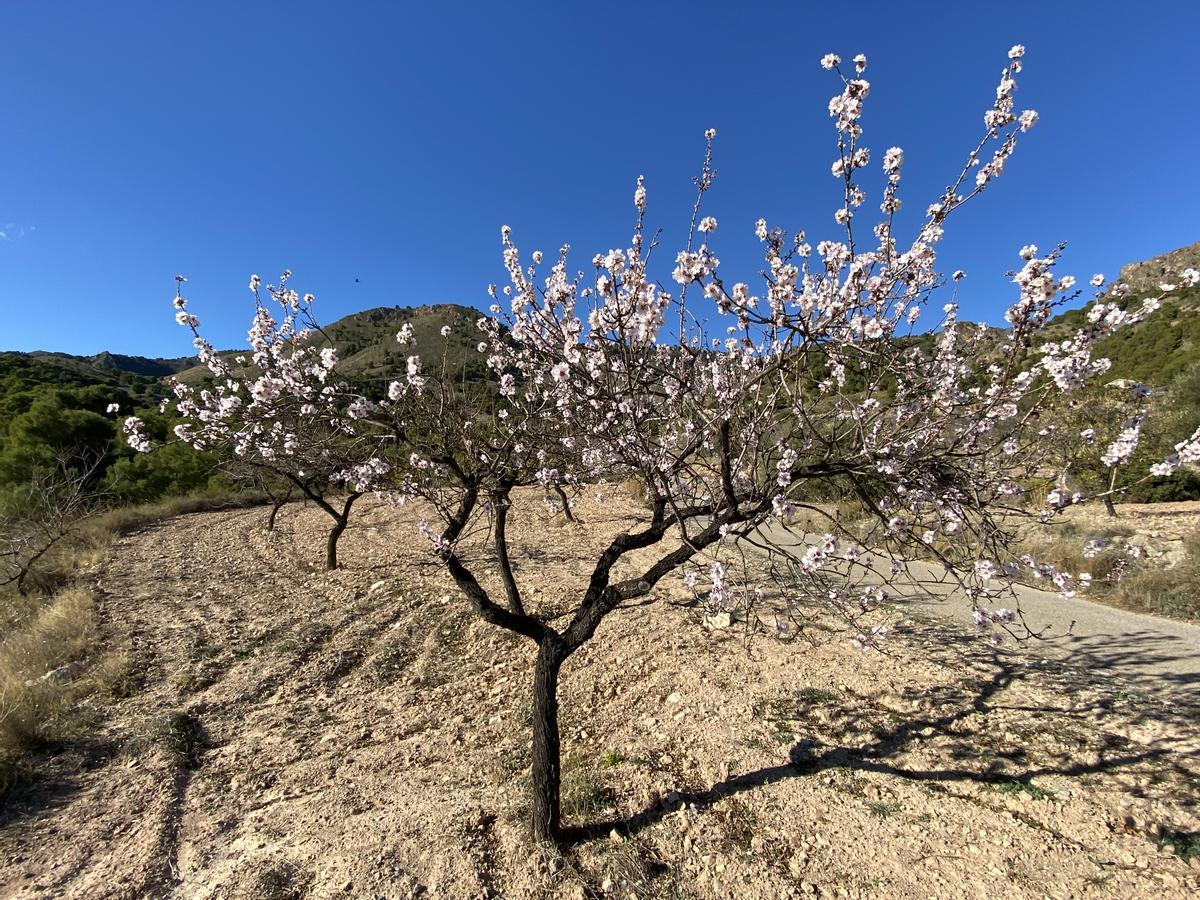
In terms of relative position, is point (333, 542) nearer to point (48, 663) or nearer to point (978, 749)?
point (48, 663)

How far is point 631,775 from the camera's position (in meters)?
4.38

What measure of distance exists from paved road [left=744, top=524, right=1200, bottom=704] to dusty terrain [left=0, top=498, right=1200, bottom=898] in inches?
12.7

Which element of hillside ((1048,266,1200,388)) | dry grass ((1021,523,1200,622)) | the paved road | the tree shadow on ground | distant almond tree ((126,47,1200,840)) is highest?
hillside ((1048,266,1200,388))

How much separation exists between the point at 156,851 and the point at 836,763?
17.5 feet

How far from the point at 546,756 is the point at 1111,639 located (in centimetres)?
761

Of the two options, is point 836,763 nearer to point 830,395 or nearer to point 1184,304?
point 830,395

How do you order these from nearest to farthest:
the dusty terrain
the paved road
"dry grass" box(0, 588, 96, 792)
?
1. the dusty terrain
2. "dry grass" box(0, 588, 96, 792)
3. the paved road

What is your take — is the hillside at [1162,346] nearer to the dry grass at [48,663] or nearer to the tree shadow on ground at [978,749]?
the tree shadow on ground at [978,749]

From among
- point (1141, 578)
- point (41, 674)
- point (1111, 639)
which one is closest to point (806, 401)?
point (1111, 639)

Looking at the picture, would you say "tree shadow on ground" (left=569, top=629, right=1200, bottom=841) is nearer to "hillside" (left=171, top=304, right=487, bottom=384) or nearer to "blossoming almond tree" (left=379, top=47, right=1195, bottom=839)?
"blossoming almond tree" (left=379, top=47, right=1195, bottom=839)

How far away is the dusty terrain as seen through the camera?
343 cm

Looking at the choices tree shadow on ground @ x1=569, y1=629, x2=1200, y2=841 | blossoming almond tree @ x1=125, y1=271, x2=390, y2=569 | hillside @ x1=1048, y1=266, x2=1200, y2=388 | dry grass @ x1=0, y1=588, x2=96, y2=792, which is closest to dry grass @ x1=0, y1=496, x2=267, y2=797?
dry grass @ x1=0, y1=588, x2=96, y2=792

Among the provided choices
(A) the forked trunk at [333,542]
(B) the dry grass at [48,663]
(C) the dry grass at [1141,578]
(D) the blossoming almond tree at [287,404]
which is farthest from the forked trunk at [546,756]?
(A) the forked trunk at [333,542]

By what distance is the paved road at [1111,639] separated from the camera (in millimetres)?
5590
